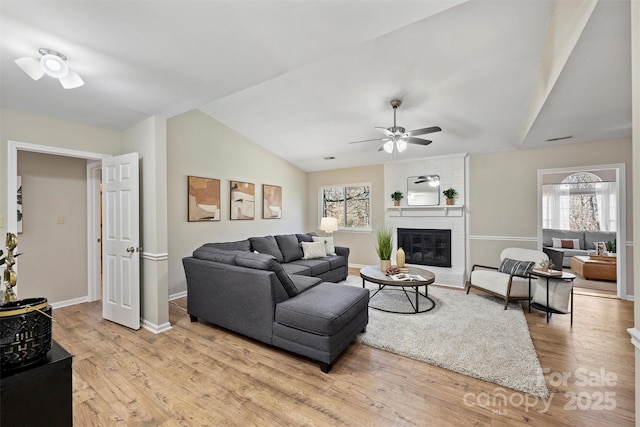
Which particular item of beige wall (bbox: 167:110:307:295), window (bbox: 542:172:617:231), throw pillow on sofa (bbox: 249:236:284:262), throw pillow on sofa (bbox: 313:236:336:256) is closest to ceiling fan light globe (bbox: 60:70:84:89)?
beige wall (bbox: 167:110:307:295)

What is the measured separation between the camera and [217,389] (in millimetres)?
2014

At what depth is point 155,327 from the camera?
2.97 meters

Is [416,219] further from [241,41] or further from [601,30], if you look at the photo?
[241,41]

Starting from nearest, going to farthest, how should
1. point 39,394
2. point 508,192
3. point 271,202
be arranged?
1. point 39,394
2. point 508,192
3. point 271,202

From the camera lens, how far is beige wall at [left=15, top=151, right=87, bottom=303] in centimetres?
332

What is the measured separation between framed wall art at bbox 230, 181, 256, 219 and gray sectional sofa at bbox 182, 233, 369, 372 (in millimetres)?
1881

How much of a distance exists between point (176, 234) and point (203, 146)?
1.51 m

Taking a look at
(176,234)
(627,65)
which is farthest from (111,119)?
(627,65)

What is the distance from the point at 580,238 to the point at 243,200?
7.97 m

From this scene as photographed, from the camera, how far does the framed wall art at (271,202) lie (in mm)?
5656

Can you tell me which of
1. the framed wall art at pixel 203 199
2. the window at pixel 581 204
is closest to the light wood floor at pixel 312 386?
the framed wall art at pixel 203 199

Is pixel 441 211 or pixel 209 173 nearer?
pixel 209 173

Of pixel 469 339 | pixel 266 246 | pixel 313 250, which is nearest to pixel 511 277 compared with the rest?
pixel 469 339

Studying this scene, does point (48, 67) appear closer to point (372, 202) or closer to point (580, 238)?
point (372, 202)
